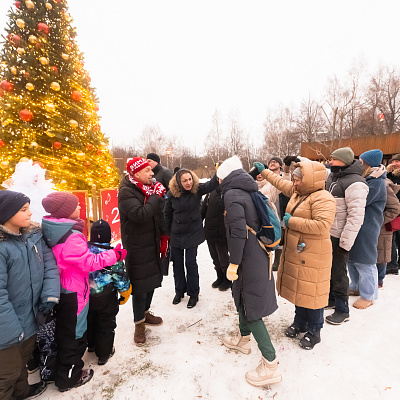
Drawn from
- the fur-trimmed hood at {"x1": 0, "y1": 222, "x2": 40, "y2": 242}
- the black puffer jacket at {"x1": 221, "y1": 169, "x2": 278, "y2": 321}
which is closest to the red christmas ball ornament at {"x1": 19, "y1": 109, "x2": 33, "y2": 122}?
the fur-trimmed hood at {"x1": 0, "y1": 222, "x2": 40, "y2": 242}

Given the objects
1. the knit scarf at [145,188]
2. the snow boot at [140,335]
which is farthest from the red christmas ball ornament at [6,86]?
the snow boot at [140,335]

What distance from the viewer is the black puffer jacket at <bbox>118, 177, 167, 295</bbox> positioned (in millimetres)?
2629

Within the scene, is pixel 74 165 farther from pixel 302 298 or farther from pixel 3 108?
pixel 302 298

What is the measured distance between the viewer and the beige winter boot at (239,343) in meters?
2.65

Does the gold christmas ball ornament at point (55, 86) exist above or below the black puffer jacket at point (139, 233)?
above

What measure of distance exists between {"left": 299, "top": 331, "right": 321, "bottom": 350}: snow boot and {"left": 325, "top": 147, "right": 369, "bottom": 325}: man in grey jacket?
573mm

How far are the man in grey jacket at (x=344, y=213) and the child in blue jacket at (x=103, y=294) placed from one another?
106 inches

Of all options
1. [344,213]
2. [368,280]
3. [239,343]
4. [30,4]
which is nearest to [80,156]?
[30,4]

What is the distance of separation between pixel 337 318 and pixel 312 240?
4.85 ft

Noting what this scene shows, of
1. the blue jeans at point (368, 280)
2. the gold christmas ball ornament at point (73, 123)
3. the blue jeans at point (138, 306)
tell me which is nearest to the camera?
the blue jeans at point (138, 306)

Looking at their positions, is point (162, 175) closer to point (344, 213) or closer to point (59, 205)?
point (59, 205)

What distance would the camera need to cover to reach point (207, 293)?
162 inches

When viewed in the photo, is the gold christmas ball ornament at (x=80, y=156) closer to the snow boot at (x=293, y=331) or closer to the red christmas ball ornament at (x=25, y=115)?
the red christmas ball ornament at (x=25, y=115)

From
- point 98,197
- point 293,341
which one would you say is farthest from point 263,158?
point 293,341
